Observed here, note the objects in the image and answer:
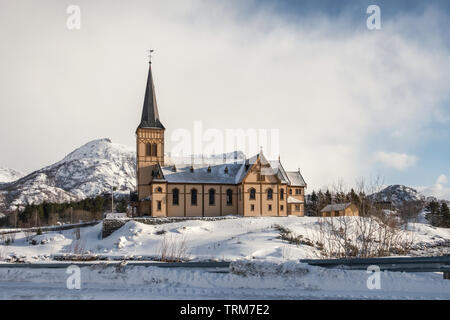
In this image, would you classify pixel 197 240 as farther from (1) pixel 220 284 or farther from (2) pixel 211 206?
(1) pixel 220 284

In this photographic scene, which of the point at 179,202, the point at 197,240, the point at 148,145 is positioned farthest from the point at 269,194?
the point at 148,145

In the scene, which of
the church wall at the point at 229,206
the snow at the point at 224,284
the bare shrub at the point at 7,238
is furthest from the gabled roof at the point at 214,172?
Result: the snow at the point at 224,284

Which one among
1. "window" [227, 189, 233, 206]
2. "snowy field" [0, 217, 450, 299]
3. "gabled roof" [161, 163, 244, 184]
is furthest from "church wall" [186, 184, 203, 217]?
"snowy field" [0, 217, 450, 299]

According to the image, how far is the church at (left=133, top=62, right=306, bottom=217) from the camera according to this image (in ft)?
156

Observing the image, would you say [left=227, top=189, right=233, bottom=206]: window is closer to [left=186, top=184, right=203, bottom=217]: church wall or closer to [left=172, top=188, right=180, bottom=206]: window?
[left=186, top=184, right=203, bottom=217]: church wall

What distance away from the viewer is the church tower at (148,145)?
167 feet

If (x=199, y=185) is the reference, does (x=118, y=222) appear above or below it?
below

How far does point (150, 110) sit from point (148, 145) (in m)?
4.84

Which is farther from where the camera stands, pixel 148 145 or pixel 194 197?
pixel 148 145

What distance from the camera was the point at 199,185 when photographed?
160 ft

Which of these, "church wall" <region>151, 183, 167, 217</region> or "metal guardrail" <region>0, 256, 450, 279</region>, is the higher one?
"metal guardrail" <region>0, 256, 450, 279</region>

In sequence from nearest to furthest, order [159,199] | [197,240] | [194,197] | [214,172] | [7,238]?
1. [197,240]
2. [7,238]
3. [159,199]
4. [194,197]
5. [214,172]

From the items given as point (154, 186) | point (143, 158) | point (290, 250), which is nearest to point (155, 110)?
point (143, 158)

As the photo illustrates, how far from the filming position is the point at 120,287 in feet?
36.6
